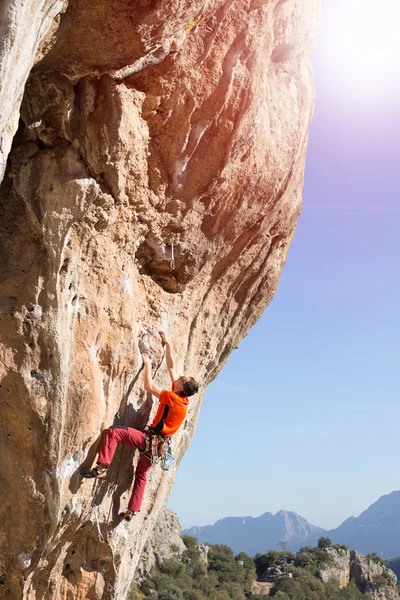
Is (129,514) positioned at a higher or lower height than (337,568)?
lower

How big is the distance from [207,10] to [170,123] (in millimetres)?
1285

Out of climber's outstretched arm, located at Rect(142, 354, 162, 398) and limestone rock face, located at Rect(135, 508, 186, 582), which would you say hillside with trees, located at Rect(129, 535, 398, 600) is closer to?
limestone rock face, located at Rect(135, 508, 186, 582)

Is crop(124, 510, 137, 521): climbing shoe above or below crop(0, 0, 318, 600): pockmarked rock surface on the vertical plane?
below

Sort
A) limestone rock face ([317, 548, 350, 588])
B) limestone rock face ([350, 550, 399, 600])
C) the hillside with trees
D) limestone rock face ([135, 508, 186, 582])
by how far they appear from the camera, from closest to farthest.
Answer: the hillside with trees, limestone rock face ([135, 508, 186, 582]), limestone rock face ([350, 550, 399, 600]), limestone rock face ([317, 548, 350, 588])

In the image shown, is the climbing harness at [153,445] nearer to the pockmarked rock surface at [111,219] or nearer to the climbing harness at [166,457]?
the climbing harness at [166,457]

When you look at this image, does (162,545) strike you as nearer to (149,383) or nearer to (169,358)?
(169,358)

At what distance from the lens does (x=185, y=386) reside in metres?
7.04

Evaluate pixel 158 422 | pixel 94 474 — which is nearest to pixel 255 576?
pixel 158 422

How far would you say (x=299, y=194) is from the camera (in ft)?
31.9

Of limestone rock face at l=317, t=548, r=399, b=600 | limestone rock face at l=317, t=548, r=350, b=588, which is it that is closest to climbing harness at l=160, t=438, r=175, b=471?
limestone rock face at l=317, t=548, r=350, b=588

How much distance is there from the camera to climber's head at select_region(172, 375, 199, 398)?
6.99m

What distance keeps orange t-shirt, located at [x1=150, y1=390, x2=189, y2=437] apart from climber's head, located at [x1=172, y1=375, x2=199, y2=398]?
94 mm

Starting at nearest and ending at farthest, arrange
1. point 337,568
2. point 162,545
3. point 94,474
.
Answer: point 94,474, point 162,545, point 337,568

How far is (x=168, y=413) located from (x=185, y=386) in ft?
1.27
